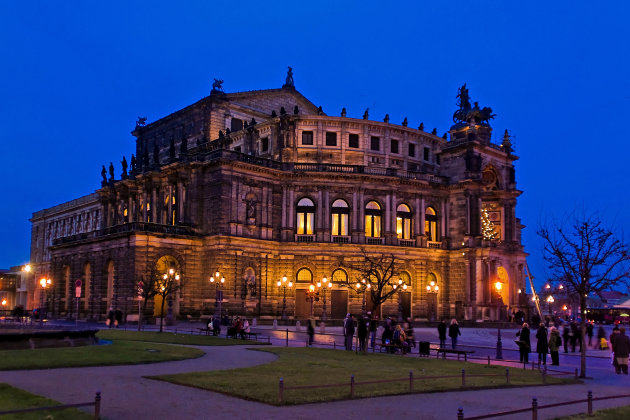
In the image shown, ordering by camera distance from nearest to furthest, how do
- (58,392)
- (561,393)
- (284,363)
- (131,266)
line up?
(58,392)
(561,393)
(284,363)
(131,266)

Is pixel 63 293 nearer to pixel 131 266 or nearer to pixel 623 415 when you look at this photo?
pixel 131 266

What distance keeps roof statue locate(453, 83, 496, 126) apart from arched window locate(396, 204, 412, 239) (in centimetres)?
1353

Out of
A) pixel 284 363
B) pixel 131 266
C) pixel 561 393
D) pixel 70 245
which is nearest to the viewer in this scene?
pixel 561 393

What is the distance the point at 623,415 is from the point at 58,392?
13.7m

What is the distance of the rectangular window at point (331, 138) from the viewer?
227 feet

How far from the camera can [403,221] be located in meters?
69.8

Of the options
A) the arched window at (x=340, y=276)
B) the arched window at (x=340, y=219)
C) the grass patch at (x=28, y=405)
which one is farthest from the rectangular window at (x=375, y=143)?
the grass patch at (x=28, y=405)

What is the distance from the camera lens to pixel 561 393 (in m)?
→ 19.2

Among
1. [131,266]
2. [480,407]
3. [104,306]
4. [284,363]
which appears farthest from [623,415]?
[104,306]

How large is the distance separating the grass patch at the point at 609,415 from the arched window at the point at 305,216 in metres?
51.0

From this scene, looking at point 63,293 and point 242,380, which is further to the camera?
point 63,293

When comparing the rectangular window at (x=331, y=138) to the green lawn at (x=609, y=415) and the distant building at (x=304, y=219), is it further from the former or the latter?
the green lawn at (x=609, y=415)

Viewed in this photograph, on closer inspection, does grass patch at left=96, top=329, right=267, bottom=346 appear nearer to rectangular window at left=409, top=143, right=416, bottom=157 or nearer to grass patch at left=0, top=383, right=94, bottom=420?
grass patch at left=0, top=383, right=94, bottom=420

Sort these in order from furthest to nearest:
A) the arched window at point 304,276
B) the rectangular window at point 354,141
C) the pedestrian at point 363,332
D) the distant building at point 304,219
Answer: the rectangular window at point 354,141
the arched window at point 304,276
the distant building at point 304,219
the pedestrian at point 363,332
